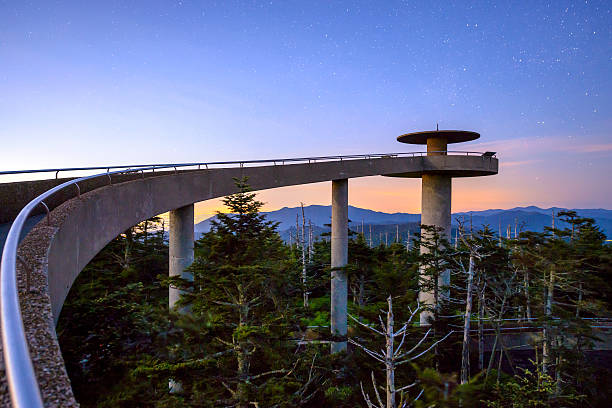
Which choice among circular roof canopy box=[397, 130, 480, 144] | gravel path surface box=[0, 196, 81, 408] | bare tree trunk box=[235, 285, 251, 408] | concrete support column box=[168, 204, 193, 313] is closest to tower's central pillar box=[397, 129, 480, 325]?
circular roof canopy box=[397, 130, 480, 144]

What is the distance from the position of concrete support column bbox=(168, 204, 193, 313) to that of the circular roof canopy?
14.8 m

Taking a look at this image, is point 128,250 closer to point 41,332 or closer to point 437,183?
point 41,332

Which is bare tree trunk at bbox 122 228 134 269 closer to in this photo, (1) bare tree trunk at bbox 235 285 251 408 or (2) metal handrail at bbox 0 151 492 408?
(1) bare tree trunk at bbox 235 285 251 408

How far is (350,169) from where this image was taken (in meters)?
17.2

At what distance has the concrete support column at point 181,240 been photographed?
37.3ft

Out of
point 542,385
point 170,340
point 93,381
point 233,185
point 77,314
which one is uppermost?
point 233,185

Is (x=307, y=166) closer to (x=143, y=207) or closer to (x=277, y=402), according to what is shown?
(x=143, y=207)

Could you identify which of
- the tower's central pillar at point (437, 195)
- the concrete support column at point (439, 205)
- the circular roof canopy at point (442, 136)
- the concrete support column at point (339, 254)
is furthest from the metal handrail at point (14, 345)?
the concrete support column at point (439, 205)

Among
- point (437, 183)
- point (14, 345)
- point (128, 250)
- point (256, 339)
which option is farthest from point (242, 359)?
point (437, 183)

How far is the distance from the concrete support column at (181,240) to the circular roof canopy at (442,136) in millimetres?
14777

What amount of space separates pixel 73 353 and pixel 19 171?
4.80 meters

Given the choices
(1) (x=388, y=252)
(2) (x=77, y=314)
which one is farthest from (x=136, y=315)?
(1) (x=388, y=252)

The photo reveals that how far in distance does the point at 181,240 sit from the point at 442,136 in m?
16.4

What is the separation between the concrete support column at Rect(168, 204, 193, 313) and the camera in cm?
1136
